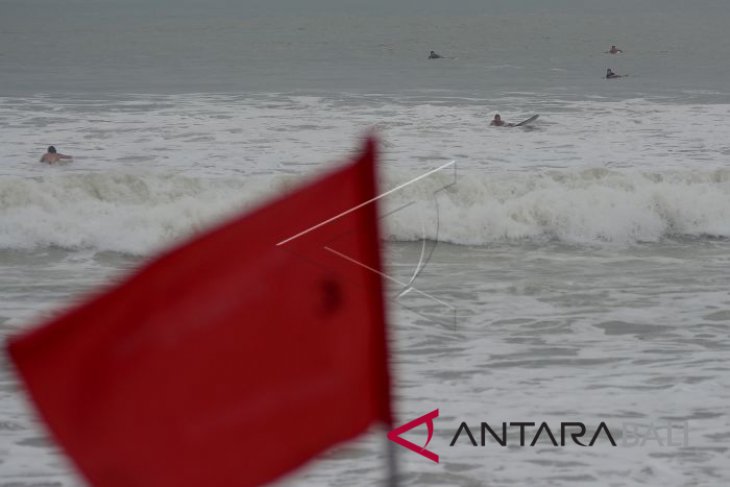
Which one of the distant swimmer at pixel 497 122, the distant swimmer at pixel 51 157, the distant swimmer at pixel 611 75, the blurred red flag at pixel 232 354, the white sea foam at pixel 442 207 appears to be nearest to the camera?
the blurred red flag at pixel 232 354

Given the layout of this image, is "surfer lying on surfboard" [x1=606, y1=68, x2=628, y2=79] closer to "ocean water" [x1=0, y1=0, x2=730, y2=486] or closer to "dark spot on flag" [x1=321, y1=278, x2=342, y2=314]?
"ocean water" [x1=0, y1=0, x2=730, y2=486]

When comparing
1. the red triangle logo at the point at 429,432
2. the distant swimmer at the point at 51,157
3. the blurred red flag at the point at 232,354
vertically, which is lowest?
the red triangle logo at the point at 429,432

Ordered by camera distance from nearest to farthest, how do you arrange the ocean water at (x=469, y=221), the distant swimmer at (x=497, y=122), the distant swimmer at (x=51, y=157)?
the ocean water at (x=469, y=221), the distant swimmer at (x=51, y=157), the distant swimmer at (x=497, y=122)

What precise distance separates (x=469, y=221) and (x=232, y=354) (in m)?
13.5

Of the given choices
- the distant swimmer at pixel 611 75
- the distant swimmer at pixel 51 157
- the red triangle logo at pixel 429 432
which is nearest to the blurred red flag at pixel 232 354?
the red triangle logo at pixel 429 432

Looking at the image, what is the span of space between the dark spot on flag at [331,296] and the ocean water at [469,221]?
1.24 feet

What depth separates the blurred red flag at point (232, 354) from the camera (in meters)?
2.42

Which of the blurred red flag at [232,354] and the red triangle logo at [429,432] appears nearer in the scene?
the blurred red flag at [232,354]

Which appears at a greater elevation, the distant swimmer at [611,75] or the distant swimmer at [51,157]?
the distant swimmer at [611,75]

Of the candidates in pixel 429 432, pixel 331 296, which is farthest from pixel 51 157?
pixel 331 296

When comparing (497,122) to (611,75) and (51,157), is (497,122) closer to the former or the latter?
(51,157)

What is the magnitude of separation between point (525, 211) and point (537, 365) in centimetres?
753

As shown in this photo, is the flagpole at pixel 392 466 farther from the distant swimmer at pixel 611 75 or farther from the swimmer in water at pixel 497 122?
the distant swimmer at pixel 611 75

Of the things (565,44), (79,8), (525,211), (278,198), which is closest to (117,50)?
(565,44)
